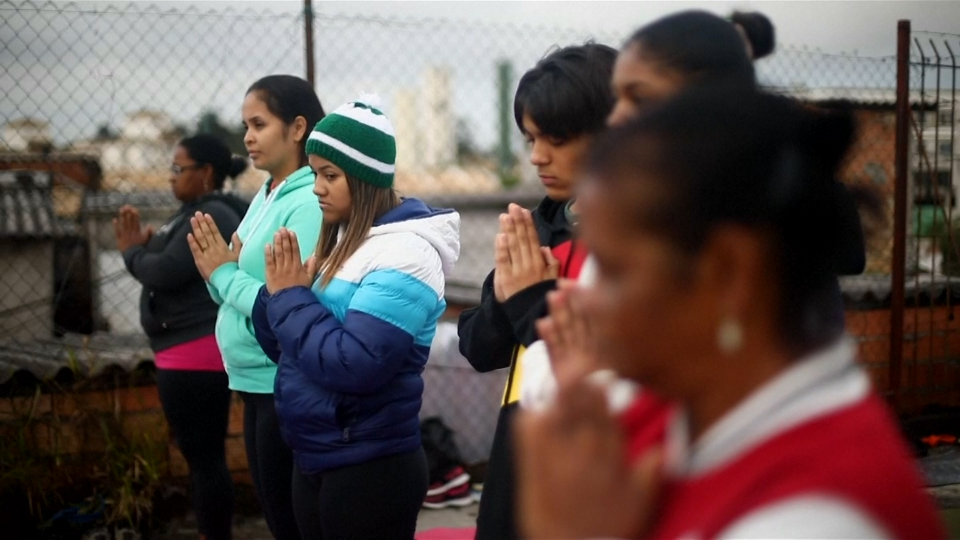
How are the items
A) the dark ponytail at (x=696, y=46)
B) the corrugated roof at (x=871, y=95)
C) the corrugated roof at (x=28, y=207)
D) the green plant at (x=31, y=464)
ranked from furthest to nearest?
the corrugated roof at (x=871, y=95)
the corrugated roof at (x=28, y=207)
the green plant at (x=31, y=464)
the dark ponytail at (x=696, y=46)

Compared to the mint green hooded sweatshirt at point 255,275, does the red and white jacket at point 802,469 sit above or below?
above

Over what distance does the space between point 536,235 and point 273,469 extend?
1746 mm

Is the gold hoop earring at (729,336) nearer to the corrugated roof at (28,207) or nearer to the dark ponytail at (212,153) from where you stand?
the dark ponytail at (212,153)

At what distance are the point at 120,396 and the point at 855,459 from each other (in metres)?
4.19

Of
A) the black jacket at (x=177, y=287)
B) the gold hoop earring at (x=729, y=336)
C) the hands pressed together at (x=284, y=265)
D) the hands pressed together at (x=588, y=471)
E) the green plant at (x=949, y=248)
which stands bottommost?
the green plant at (x=949, y=248)

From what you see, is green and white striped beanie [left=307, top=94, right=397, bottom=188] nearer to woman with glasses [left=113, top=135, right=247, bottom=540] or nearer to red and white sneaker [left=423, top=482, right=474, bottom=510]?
woman with glasses [left=113, top=135, right=247, bottom=540]

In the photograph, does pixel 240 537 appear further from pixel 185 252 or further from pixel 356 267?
pixel 356 267

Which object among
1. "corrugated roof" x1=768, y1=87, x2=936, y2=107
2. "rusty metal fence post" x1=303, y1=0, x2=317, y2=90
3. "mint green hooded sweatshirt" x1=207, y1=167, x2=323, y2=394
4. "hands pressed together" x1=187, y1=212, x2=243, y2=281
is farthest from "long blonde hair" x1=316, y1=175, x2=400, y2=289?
"corrugated roof" x1=768, y1=87, x2=936, y2=107

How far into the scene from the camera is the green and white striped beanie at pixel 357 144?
8.66ft

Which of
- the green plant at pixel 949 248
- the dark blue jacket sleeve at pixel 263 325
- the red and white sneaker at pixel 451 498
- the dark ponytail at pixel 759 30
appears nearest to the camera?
the dark ponytail at pixel 759 30

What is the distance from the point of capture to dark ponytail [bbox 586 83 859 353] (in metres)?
0.78

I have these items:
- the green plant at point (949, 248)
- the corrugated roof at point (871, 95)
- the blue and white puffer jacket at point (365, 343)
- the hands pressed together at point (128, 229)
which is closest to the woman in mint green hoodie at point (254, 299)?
the blue and white puffer jacket at point (365, 343)

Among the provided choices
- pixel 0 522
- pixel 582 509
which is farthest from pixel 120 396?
pixel 582 509

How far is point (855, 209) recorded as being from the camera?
101 cm
